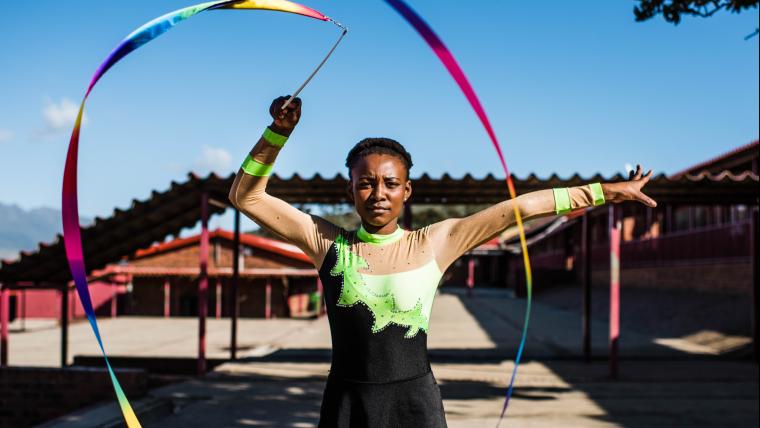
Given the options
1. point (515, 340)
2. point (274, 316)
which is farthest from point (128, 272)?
point (515, 340)

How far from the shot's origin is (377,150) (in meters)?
2.54

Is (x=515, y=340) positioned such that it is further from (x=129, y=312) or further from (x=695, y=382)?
(x=129, y=312)

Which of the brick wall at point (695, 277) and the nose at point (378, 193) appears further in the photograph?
the brick wall at point (695, 277)

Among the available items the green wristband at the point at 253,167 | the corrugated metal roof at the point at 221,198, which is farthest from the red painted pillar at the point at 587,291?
the green wristband at the point at 253,167

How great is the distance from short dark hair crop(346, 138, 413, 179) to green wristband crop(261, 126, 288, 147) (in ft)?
1.02

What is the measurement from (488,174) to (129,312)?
87.5ft

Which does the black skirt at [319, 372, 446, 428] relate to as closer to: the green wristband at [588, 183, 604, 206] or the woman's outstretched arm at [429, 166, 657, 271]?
the woman's outstretched arm at [429, 166, 657, 271]

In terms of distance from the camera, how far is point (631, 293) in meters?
26.0

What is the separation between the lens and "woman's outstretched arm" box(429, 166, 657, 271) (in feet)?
8.32

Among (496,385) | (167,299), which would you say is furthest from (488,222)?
(167,299)

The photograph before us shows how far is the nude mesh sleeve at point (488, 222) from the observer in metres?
2.54

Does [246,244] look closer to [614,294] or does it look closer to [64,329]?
[64,329]

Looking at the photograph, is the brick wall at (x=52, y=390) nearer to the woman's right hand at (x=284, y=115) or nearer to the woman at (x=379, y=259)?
the woman at (x=379, y=259)

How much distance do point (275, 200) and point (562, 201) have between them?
43.1 inches
